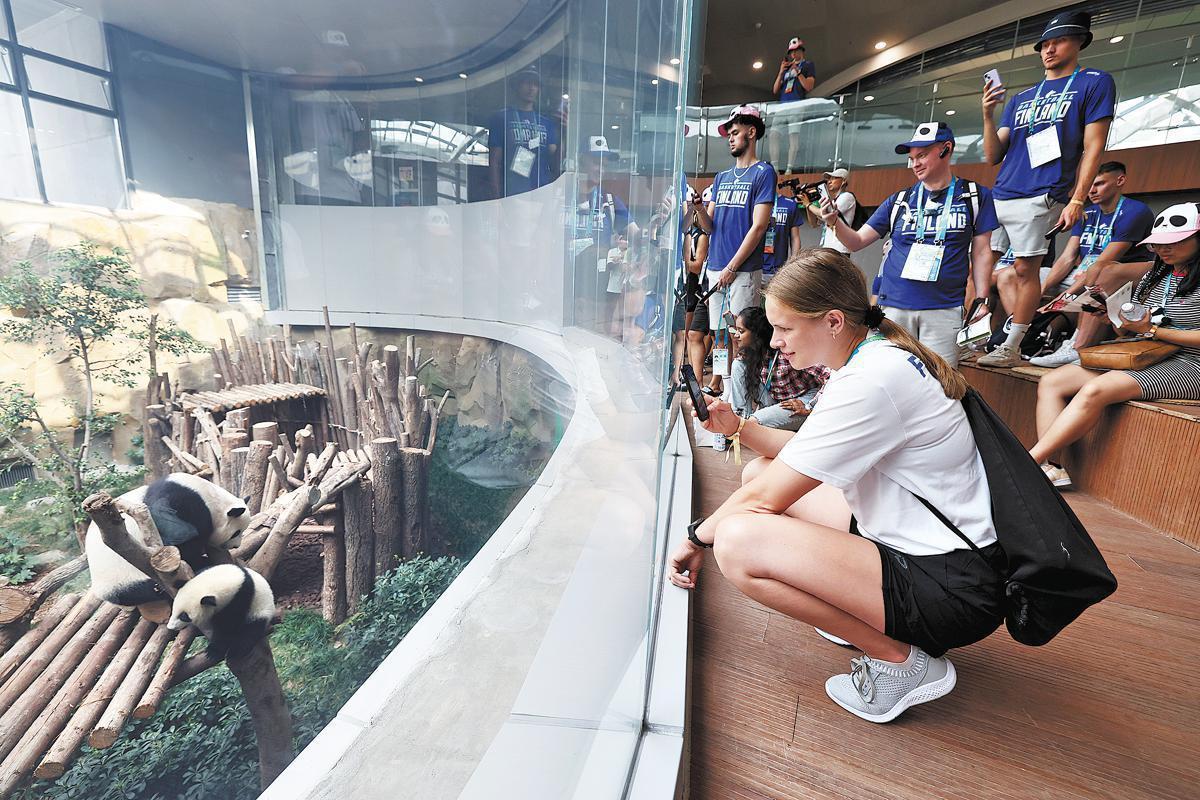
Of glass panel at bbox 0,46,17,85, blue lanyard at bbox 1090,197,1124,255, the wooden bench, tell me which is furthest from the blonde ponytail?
blue lanyard at bbox 1090,197,1124,255

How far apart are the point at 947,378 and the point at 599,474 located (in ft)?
2.01

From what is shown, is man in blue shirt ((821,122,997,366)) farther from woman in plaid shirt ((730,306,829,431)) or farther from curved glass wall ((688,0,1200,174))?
curved glass wall ((688,0,1200,174))

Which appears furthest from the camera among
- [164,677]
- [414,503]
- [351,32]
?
[414,503]

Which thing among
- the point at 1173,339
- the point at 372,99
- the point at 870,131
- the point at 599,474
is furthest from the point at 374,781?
the point at 372,99

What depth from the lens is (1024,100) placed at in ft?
6.43

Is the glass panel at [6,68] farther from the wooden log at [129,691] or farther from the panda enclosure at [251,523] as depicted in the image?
the wooden log at [129,691]

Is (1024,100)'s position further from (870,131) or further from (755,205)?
(870,131)

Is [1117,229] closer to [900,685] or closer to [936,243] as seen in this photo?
[936,243]

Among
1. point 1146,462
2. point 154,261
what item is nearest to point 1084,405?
point 1146,462

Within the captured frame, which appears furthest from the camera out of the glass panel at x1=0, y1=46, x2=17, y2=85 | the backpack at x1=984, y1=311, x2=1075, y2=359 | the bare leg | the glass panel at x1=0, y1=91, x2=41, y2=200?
the backpack at x1=984, y1=311, x2=1075, y2=359

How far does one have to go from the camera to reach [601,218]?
72.5 inches

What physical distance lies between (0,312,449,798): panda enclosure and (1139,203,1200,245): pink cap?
447 cm

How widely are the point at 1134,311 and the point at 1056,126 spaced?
2.24 ft

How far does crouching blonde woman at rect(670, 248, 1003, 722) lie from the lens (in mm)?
777
